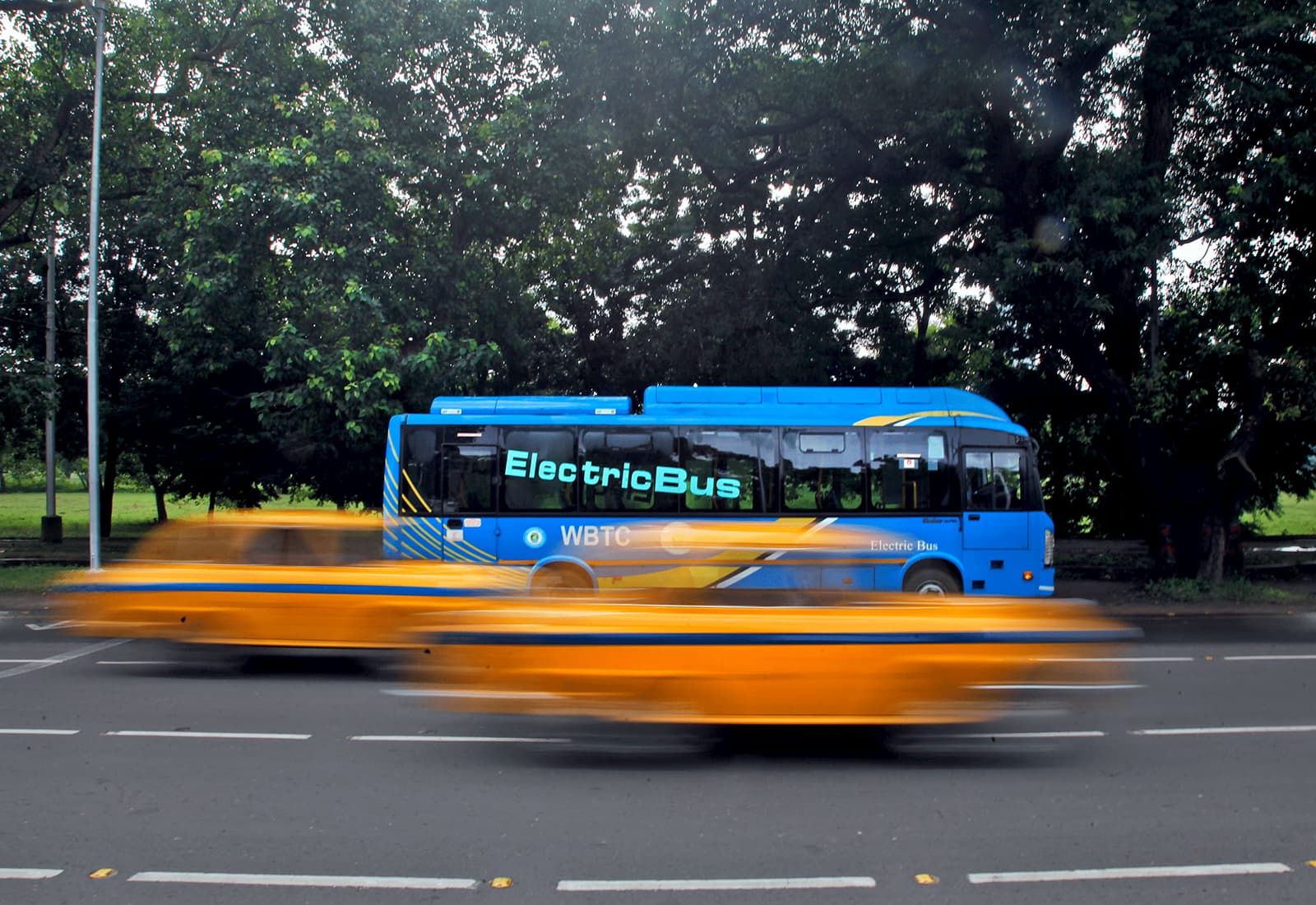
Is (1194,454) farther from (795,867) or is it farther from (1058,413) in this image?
(795,867)

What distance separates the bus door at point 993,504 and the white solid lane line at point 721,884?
29.8 ft

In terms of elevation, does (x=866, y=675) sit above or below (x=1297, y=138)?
below

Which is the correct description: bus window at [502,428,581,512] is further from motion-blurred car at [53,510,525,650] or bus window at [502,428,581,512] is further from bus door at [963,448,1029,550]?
bus door at [963,448,1029,550]

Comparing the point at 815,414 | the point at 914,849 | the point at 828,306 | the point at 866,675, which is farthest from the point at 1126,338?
the point at 914,849

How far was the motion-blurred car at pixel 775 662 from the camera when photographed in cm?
610

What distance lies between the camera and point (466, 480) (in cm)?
1277

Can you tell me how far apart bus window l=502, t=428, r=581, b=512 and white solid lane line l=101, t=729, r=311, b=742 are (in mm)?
5775

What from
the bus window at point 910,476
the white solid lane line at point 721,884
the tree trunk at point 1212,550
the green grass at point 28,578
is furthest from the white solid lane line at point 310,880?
the tree trunk at point 1212,550

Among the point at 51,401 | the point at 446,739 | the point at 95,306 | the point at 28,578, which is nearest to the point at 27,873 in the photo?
the point at 446,739

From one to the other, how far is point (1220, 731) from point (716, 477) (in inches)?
269

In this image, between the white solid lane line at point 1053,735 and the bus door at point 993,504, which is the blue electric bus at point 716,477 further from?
the white solid lane line at point 1053,735

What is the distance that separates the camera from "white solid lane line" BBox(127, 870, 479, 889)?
4.54 metres

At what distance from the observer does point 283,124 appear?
55.5ft

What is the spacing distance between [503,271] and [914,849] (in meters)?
15.7
